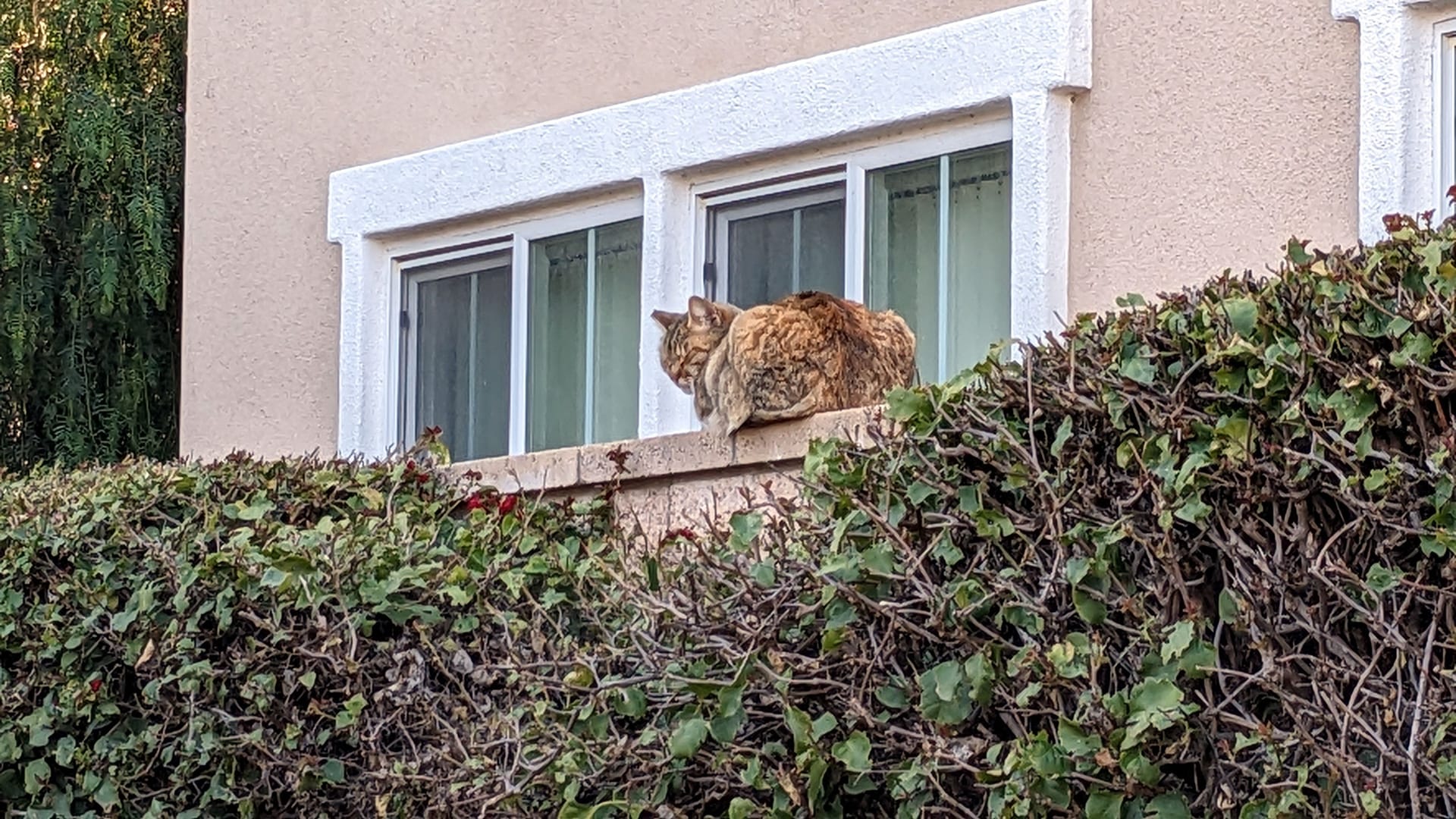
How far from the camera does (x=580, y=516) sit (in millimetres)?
5555

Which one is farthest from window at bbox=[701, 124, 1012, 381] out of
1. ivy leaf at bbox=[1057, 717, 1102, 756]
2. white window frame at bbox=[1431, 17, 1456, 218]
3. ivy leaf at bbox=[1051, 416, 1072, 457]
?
ivy leaf at bbox=[1057, 717, 1102, 756]

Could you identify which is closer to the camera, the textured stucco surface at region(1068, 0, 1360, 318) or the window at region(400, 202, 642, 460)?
the textured stucco surface at region(1068, 0, 1360, 318)

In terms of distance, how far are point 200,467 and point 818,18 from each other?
2.26m

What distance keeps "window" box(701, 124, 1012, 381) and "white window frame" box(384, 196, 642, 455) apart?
430 millimetres

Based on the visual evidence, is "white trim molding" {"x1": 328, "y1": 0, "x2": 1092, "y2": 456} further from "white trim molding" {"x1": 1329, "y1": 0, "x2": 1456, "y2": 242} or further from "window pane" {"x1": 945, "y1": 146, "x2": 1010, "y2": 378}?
"white trim molding" {"x1": 1329, "y1": 0, "x2": 1456, "y2": 242}

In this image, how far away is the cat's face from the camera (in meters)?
5.87

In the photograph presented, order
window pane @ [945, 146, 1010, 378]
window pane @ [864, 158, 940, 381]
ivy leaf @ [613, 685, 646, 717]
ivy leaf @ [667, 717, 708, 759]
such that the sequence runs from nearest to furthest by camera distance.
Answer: ivy leaf @ [667, 717, 708, 759]
ivy leaf @ [613, 685, 646, 717]
window pane @ [945, 146, 1010, 378]
window pane @ [864, 158, 940, 381]

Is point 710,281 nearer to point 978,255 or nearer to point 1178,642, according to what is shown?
point 978,255

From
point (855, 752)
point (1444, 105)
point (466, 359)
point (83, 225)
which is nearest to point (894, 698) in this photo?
point (855, 752)

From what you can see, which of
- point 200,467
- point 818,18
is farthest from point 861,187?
point 200,467

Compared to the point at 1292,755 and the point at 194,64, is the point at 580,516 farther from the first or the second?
the point at 194,64

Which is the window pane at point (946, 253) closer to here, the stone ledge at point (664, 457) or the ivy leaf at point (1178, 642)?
the stone ledge at point (664, 457)

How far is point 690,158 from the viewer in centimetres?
671

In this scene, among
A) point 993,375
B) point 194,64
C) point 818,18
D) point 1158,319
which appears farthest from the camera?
point 194,64
